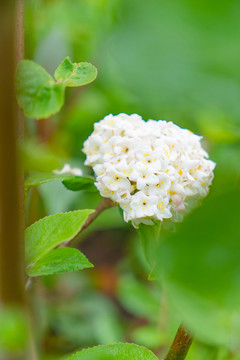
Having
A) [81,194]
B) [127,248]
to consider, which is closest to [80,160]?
[81,194]

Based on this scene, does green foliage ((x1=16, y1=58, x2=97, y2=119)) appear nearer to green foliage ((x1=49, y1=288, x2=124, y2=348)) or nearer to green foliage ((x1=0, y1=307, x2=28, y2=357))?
green foliage ((x1=0, y1=307, x2=28, y2=357))

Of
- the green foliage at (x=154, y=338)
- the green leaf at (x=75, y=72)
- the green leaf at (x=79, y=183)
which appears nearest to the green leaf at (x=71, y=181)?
the green leaf at (x=79, y=183)

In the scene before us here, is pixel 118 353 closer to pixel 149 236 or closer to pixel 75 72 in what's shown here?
pixel 149 236

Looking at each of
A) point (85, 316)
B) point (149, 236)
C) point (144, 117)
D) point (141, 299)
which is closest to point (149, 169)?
point (149, 236)

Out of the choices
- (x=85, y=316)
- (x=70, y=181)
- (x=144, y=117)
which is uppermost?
(x=70, y=181)

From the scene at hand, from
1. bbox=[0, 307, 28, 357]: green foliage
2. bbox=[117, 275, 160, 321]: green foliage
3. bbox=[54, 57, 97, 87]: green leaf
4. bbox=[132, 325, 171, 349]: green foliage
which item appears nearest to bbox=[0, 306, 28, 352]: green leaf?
bbox=[0, 307, 28, 357]: green foliage

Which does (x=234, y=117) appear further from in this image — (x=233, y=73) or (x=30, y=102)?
(x=30, y=102)

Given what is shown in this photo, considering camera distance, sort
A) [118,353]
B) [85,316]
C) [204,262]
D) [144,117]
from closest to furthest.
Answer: [204,262] < [118,353] < [144,117] < [85,316]
